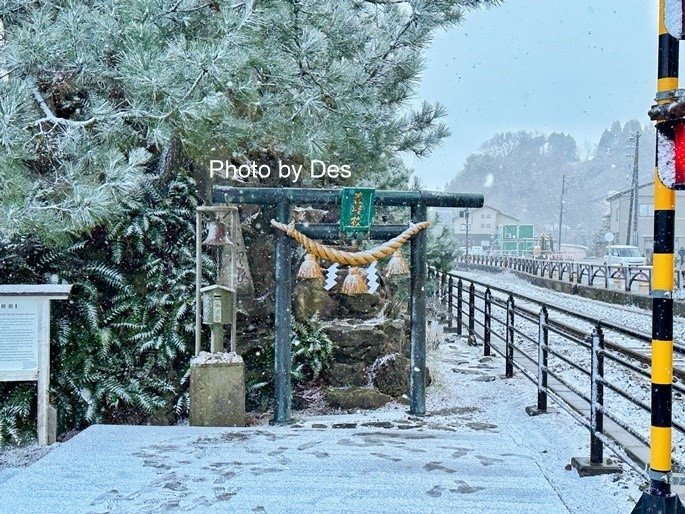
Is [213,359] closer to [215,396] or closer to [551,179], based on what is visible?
[215,396]

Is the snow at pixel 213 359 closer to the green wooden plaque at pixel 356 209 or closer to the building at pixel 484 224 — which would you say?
the green wooden plaque at pixel 356 209

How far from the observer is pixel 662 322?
289 cm

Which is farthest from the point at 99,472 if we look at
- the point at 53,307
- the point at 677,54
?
the point at 677,54

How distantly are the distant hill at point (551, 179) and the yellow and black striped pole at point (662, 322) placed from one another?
89.5 m

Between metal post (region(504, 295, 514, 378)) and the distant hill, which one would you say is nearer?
metal post (region(504, 295, 514, 378))

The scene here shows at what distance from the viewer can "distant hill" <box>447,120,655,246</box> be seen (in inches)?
3755

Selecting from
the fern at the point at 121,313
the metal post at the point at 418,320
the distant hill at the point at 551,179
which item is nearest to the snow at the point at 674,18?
the metal post at the point at 418,320

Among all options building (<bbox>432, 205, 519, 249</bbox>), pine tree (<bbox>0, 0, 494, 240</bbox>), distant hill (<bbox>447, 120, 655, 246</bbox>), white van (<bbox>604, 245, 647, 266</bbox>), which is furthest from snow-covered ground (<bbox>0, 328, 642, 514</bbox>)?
distant hill (<bbox>447, 120, 655, 246</bbox>)

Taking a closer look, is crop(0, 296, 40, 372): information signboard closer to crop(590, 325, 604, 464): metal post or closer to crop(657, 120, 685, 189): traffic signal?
crop(590, 325, 604, 464): metal post

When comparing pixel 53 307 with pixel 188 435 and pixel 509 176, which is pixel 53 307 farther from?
pixel 509 176

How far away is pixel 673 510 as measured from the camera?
293cm

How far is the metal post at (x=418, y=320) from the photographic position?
557 centimetres

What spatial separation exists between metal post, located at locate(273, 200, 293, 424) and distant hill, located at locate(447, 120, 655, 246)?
87601mm

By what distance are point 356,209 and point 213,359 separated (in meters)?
1.76
